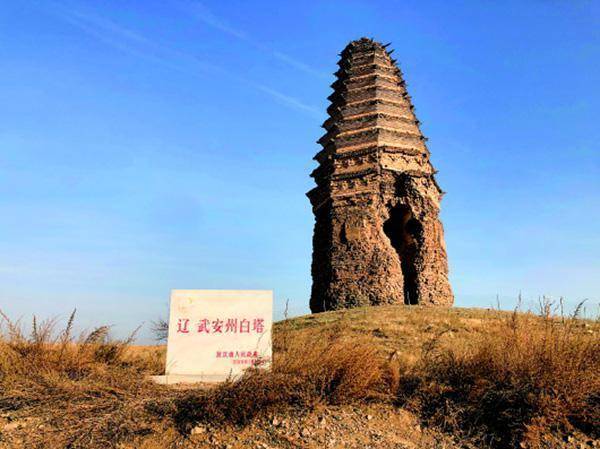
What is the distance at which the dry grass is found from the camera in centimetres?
452

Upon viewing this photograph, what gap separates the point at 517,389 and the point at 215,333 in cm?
384

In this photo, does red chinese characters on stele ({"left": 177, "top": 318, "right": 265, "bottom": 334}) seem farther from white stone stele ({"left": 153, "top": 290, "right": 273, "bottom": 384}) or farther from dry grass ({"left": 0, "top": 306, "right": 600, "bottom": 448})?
dry grass ({"left": 0, "top": 306, "right": 600, "bottom": 448})

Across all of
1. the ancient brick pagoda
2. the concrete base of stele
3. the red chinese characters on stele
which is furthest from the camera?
the ancient brick pagoda

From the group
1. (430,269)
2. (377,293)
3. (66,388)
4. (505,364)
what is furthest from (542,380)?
(430,269)

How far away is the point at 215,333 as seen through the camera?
625 cm

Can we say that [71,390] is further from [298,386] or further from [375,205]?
[375,205]

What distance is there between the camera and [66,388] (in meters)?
5.04

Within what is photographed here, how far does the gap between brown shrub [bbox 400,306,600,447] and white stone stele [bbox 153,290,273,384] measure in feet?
7.04

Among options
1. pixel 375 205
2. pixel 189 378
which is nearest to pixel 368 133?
pixel 375 205

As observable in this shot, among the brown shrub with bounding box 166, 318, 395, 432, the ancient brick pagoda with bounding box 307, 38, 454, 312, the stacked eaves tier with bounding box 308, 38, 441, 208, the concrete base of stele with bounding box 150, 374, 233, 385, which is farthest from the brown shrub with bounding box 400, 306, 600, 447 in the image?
the stacked eaves tier with bounding box 308, 38, 441, 208

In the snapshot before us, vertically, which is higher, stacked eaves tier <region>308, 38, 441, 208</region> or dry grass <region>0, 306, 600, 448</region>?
stacked eaves tier <region>308, 38, 441, 208</region>

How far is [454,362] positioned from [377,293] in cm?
1084

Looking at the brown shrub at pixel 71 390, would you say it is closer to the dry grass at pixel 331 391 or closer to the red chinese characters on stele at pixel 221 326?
the dry grass at pixel 331 391

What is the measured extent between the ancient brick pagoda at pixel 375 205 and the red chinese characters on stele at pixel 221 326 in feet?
35.2
